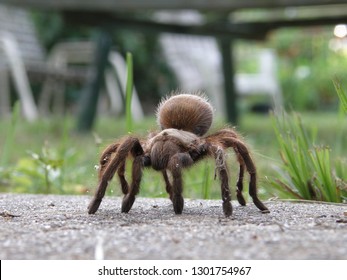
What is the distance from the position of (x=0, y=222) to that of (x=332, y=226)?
97cm

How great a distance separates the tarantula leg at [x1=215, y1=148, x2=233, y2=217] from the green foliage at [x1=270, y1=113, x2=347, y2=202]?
2.03 ft

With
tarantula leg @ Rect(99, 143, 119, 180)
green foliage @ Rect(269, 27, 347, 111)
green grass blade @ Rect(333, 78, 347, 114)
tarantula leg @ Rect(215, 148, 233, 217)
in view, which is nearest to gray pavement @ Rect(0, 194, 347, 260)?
tarantula leg @ Rect(215, 148, 233, 217)

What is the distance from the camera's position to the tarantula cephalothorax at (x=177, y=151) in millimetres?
2156

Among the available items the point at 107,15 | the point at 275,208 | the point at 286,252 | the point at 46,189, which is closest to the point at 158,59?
the point at 107,15

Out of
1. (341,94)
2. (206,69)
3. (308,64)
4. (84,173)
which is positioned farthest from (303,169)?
(308,64)

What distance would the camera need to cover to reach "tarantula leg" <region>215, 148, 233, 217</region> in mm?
2113

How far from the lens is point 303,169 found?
2.77 m

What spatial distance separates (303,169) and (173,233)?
1.12 m

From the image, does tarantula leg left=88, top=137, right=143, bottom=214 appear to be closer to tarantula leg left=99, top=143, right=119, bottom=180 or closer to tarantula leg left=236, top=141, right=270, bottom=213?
tarantula leg left=99, top=143, right=119, bottom=180

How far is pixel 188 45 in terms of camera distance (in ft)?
44.6

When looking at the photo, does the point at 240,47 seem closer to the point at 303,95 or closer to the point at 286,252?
the point at 303,95

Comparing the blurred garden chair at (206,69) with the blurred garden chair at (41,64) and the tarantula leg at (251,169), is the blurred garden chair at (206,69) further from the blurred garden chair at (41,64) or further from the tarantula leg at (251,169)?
the tarantula leg at (251,169)

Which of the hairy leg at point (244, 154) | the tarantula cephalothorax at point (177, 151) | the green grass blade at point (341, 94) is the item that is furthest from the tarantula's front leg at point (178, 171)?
the green grass blade at point (341, 94)

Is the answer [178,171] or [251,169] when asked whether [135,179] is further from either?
[251,169]
